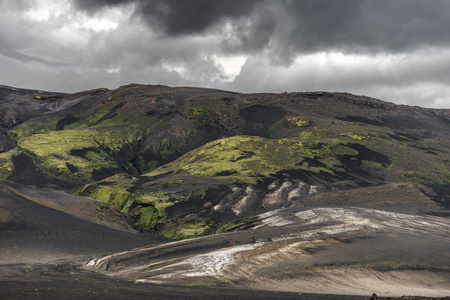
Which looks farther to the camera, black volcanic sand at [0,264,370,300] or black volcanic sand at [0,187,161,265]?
black volcanic sand at [0,187,161,265]

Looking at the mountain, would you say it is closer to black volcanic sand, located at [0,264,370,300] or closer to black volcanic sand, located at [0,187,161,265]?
black volcanic sand, located at [0,187,161,265]

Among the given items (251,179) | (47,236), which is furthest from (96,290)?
(251,179)

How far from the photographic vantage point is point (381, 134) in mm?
92625

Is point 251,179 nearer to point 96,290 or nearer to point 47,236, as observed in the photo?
point 47,236

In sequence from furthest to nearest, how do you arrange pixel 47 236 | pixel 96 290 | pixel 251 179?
pixel 251 179 < pixel 47 236 < pixel 96 290

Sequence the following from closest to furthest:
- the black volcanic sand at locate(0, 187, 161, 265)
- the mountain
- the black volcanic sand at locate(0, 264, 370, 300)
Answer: the black volcanic sand at locate(0, 264, 370, 300)
the mountain
the black volcanic sand at locate(0, 187, 161, 265)

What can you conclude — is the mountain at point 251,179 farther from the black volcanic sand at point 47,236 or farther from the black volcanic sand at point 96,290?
the black volcanic sand at point 96,290

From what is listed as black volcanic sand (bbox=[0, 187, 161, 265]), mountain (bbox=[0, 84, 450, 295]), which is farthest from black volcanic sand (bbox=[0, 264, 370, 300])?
black volcanic sand (bbox=[0, 187, 161, 265])

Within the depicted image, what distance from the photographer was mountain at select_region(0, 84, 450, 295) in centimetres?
2534

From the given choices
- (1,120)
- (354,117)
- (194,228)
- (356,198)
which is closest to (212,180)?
(194,228)

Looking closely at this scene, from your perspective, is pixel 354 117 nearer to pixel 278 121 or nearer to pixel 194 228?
pixel 278 121

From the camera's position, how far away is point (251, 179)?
60875 millimetres

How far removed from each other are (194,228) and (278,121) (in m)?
70.8

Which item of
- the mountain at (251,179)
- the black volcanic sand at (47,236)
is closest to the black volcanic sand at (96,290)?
the mountain at (251,179)
